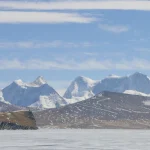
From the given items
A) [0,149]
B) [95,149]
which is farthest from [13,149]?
[95,149]

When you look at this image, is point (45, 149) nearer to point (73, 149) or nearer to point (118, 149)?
point (73, 149)

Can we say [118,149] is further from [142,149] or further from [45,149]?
[45,149]

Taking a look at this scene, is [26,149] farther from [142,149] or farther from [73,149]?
[142,149]

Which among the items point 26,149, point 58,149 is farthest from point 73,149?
point 26,149

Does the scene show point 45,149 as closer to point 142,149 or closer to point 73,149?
point 73,149

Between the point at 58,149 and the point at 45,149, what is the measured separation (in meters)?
3.88

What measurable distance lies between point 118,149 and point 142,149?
A: 6583 mm

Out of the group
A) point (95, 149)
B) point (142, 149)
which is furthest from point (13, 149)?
point (142, 149)

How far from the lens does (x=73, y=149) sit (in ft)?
436

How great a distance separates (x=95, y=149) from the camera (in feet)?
440

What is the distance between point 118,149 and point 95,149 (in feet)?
20.6

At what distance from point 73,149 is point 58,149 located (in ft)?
14.2

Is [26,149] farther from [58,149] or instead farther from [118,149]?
[118,149]

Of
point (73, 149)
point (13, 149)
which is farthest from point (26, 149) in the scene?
point (73, 149)
